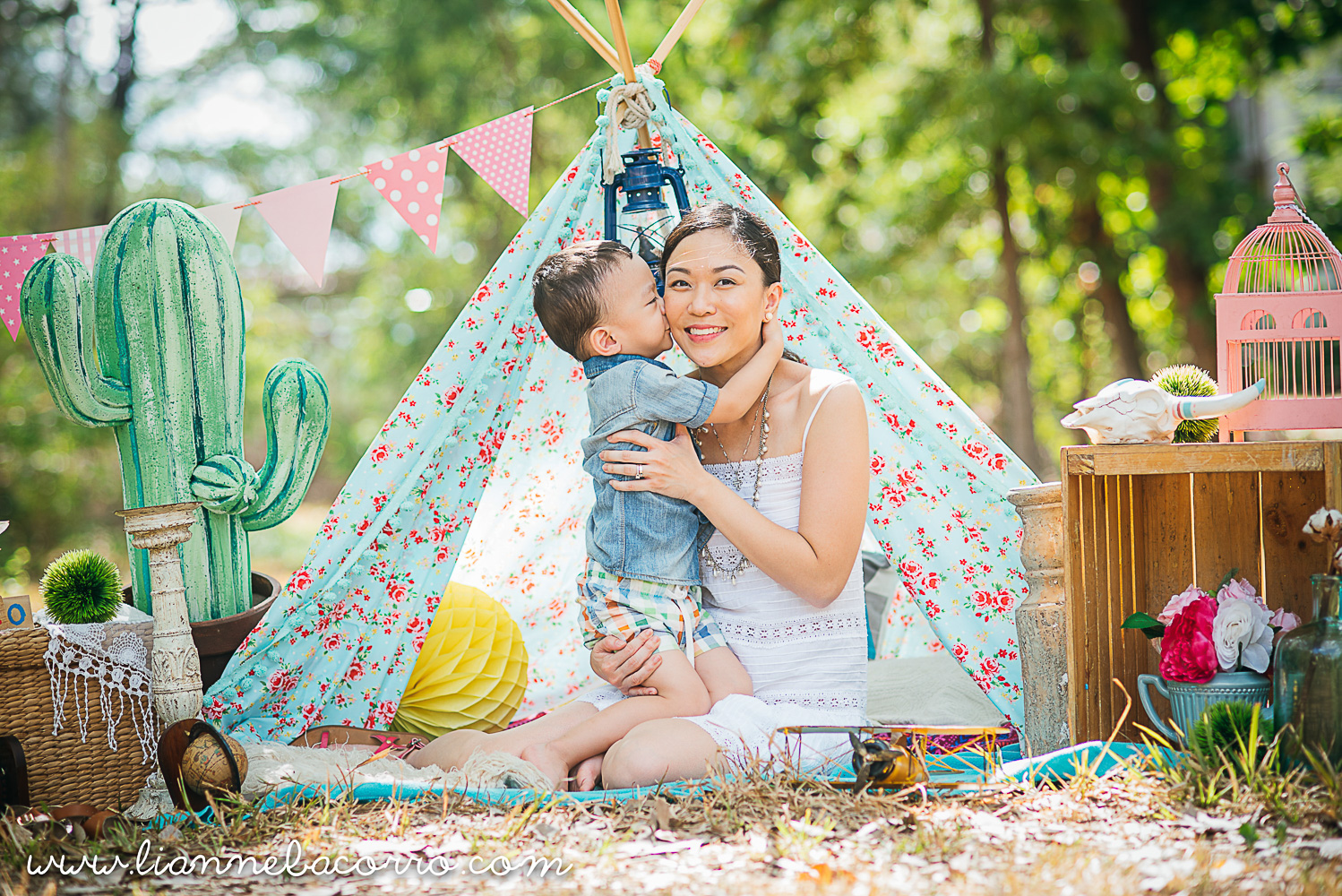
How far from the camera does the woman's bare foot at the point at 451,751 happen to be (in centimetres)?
247

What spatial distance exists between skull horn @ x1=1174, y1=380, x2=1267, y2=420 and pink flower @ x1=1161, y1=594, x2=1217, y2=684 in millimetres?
420

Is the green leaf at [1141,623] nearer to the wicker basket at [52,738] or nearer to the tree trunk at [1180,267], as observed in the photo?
the wicker basket at [52,738]

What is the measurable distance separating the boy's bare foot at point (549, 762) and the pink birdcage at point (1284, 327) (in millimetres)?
1786

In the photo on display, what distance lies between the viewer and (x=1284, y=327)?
2.42m

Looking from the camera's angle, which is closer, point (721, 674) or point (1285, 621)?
point (1285, 621)

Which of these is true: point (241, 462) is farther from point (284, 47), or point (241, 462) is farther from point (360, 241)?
point (360, 241)

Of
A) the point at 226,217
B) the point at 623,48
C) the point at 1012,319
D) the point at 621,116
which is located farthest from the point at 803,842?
→ the point at 1012,319

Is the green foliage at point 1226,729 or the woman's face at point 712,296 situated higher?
the woman's face at point 712,296

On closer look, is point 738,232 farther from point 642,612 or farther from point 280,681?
point 280,681

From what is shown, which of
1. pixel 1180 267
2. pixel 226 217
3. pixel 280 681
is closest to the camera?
pixel 280 681

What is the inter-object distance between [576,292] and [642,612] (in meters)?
0.80

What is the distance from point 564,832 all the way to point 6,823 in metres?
1.16

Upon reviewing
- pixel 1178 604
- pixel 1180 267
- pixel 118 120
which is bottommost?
pixel 1178 604

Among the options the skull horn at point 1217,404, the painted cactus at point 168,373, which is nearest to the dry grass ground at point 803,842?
the skull horn at point 1217,404
